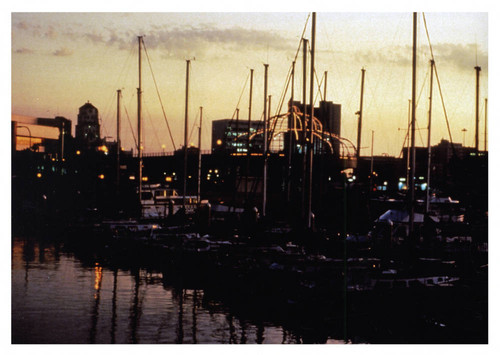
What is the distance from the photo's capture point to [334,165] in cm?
4747

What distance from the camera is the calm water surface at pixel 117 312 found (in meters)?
13.3

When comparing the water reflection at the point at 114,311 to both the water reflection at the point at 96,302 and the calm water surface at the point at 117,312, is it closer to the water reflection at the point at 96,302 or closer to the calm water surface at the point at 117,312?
the calm water surface at the point at 117,312

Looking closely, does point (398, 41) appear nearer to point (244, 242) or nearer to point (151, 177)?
point (244, 242)

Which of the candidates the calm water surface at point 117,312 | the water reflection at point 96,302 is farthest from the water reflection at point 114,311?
the water reflection at point 96,302

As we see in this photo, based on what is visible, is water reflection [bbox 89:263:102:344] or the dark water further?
water reflection [bbox 89:263:102:344]

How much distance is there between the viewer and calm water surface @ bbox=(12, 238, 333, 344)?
13.3m

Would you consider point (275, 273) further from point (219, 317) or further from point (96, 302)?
point (96, 302)

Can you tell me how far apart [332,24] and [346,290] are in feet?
22.1

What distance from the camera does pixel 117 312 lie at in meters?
15.1

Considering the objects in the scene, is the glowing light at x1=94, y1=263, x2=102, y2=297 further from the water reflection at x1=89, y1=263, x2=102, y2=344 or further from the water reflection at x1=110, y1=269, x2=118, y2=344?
the water reflection at x1=110, y1=269, x2=118, y2=344

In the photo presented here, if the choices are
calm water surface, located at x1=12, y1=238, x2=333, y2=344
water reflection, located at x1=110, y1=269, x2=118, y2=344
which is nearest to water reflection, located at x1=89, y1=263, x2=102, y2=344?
calm water surface, located at x1=12, y1=238, x2=333, y2=344

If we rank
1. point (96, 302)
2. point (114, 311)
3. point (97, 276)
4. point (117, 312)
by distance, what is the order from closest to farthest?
point (117, 312)
point (114, 311)
point (96, 302)
point (97, 276)

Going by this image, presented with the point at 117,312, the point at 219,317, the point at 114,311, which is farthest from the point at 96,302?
the point at 219,317
